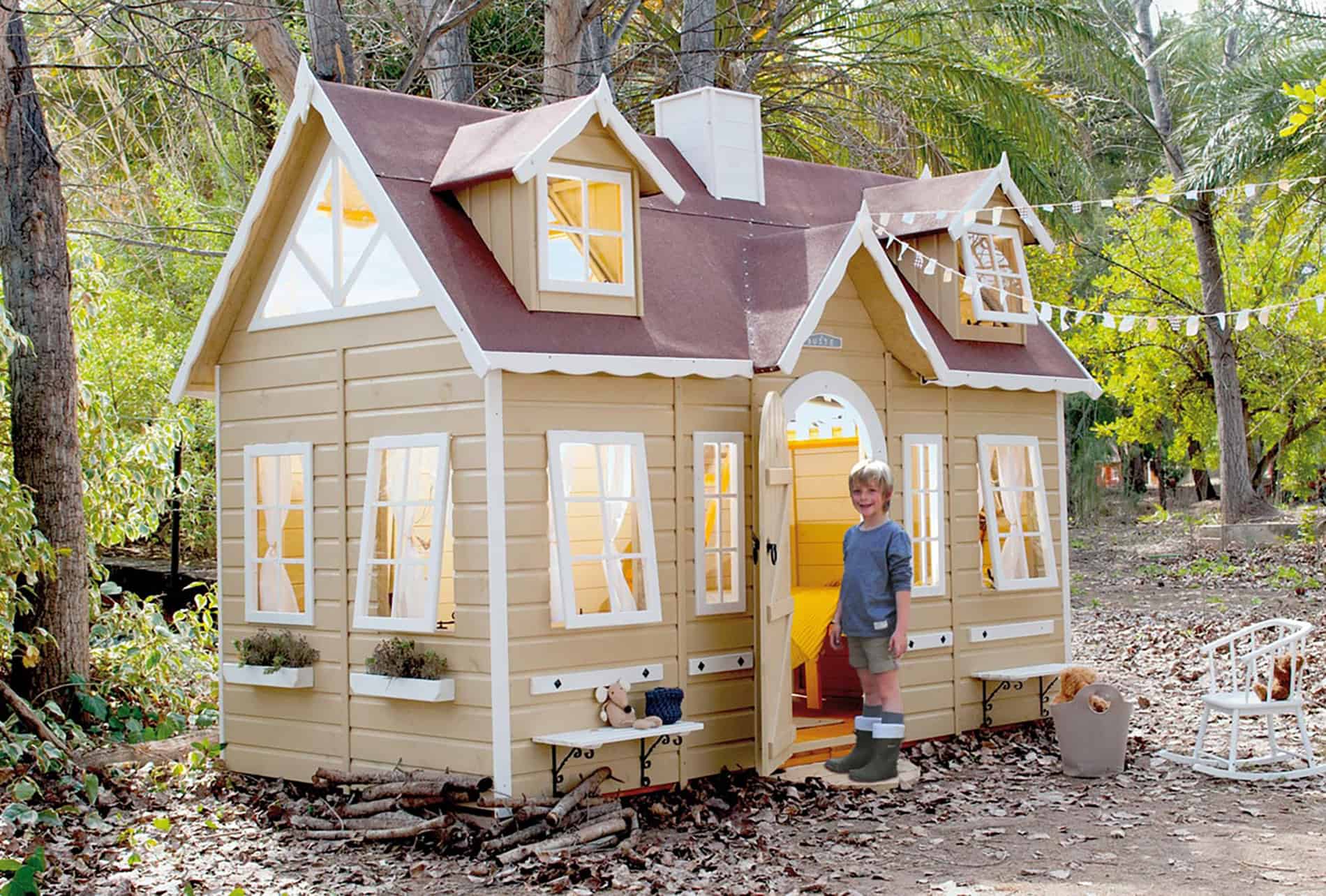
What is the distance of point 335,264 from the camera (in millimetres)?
8992

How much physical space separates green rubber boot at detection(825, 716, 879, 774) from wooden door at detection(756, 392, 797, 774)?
352 millimetres

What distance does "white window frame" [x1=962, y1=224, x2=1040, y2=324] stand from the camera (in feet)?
35.5

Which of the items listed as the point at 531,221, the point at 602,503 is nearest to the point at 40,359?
the point at 531,221

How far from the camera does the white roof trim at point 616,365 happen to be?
798 centimetres

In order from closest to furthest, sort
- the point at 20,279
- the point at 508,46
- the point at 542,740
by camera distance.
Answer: the point at 542,740
the point at 20,279
the point at 508,46

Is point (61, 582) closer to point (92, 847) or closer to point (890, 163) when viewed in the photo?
point (92, 847)

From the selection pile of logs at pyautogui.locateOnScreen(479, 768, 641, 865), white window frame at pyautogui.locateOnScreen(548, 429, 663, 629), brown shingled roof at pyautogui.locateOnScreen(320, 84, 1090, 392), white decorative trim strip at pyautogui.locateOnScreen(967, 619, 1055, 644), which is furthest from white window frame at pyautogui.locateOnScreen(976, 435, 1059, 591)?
pile of logs at pyautogui.locateOnScreen(479, 768, 641, 865)

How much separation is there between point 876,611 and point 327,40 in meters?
6.41

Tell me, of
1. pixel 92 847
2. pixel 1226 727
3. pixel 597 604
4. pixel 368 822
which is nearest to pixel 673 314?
pixel 597 604

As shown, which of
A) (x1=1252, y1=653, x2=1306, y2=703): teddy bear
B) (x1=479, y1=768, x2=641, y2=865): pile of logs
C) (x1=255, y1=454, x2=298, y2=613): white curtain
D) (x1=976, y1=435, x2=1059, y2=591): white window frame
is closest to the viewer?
(x1=479, y1=768, x2=641, y2=865): pile of logs

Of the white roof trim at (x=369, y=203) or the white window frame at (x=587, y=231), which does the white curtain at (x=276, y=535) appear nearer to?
the white roof trim at (x=369, y=203)

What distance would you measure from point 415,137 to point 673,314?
1915mm

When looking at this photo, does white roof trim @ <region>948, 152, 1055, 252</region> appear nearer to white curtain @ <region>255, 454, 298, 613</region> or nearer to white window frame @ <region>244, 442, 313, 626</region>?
white window frame @ <region>244, 442, 313, 626</region>

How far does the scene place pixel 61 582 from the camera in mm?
10695
